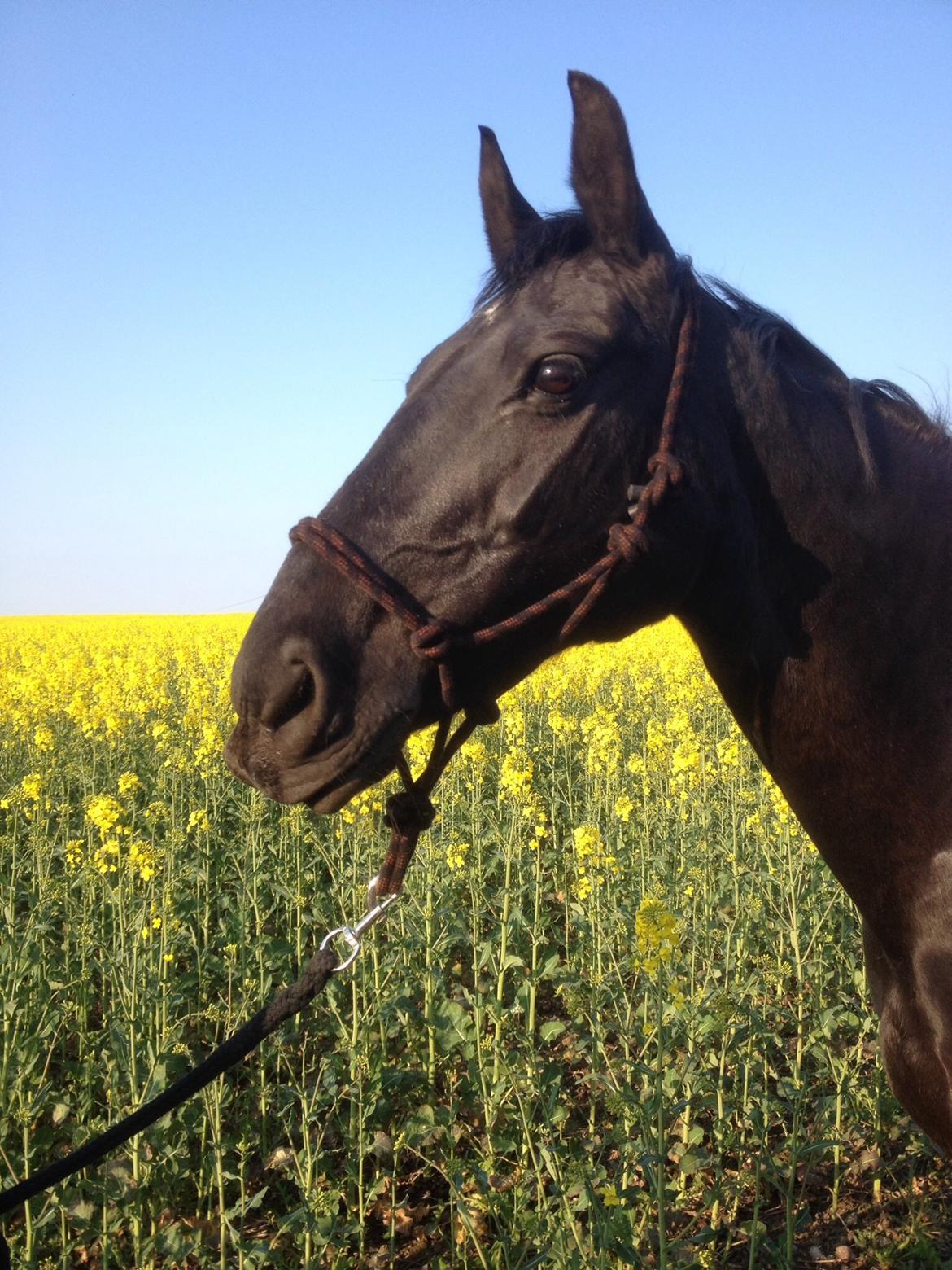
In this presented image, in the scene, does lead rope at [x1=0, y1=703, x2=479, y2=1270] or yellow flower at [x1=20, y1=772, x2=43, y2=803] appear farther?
yellow flower at [x1=20, y1=772, x2=43, y2=803]

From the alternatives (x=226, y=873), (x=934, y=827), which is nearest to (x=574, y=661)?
(x=226, y=873)

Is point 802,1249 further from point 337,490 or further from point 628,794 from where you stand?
point 628,794

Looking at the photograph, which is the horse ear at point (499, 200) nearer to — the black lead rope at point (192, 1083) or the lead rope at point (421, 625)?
the lead rope at point (421, 625)

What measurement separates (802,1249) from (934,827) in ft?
8.60

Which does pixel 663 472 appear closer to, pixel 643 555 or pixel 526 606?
pixel 643 555

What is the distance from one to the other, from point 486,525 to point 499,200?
98 cm

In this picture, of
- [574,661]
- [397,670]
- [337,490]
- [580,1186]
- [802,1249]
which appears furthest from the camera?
[574,661]

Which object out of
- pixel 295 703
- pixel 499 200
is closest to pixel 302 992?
pixel 295 703

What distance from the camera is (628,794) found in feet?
24.5

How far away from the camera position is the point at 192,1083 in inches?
70.7

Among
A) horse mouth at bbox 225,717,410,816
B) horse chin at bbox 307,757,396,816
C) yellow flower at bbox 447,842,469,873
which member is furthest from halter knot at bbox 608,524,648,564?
yellow flower at bbox 447,842,469,873

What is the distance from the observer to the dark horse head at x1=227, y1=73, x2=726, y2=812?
165cm

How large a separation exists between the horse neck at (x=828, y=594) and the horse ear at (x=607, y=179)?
0.31 metres

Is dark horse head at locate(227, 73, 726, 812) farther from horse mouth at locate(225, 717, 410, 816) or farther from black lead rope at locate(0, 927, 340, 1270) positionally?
black lead rope at locate(0, 927, 340, 1270)
